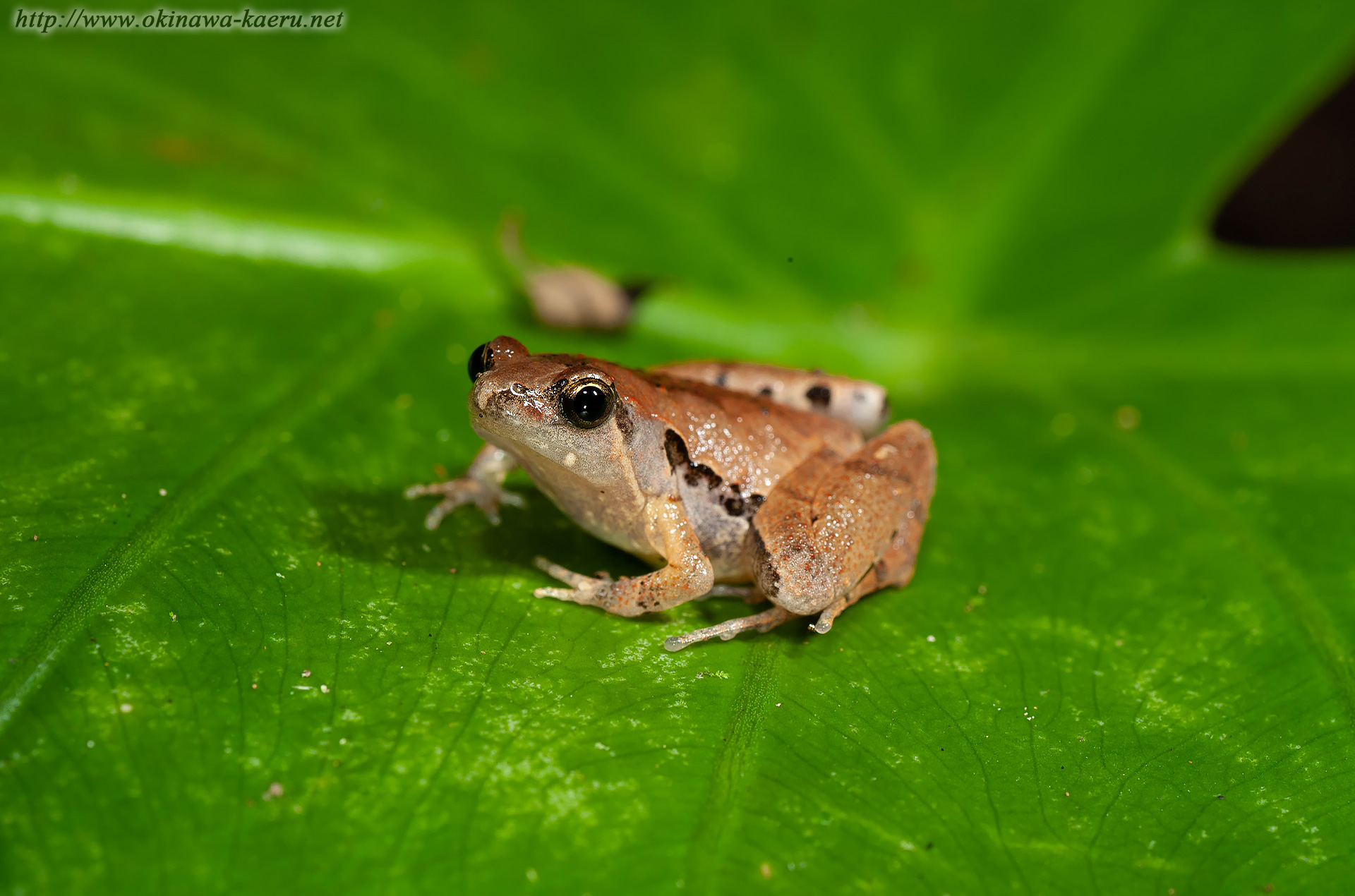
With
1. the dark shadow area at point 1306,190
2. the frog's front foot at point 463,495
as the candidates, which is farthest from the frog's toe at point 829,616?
the dark shadow area at point 1306,190

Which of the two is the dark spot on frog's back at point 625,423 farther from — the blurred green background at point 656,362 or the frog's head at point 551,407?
the blurred green background at point 656,362

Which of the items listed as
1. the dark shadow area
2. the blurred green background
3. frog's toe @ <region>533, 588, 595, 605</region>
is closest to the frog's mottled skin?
frog's toe @ <region>533, 588, 595, 605</region>

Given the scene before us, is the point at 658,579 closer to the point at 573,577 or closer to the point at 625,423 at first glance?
the point at 573,577

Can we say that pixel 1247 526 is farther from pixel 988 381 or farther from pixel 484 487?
pixel 484 487

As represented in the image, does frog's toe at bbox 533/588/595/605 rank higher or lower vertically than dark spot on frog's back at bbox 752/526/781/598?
lower

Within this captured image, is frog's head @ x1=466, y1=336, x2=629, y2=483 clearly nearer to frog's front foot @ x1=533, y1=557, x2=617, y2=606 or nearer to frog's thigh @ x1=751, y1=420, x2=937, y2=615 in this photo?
frog's front foot @ x1=533, y1=557, x2=617, y2=606

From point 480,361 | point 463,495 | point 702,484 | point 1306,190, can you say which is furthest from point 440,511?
point 1306,190

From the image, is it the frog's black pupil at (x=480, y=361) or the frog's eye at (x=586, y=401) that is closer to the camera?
the frog's eye at (x=586, y=401)
